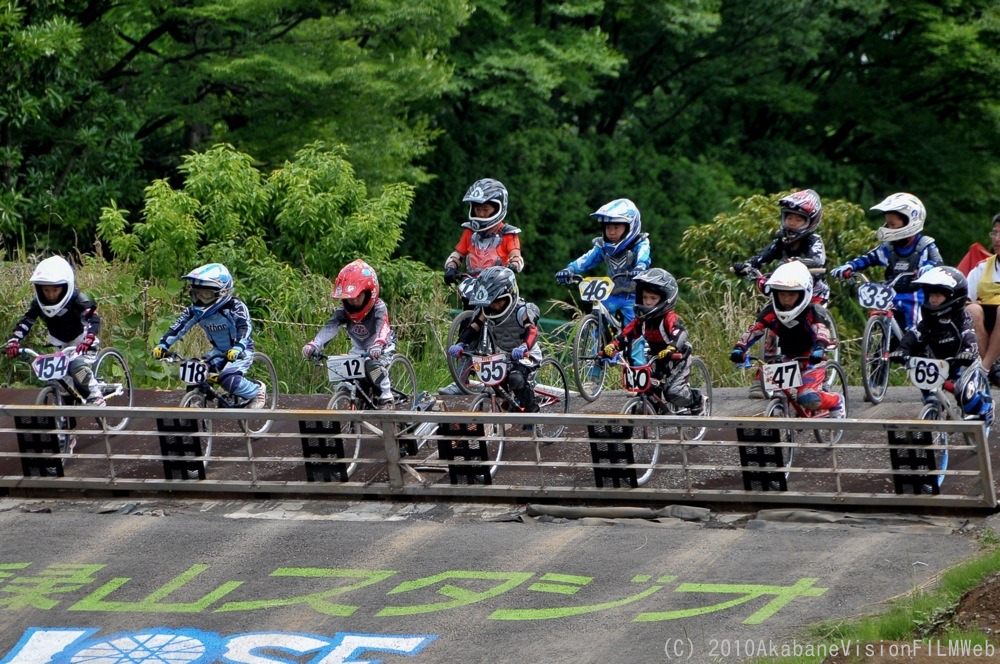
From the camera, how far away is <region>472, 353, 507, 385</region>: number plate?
11.8 meters

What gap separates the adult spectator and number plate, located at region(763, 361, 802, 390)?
2.56 metres

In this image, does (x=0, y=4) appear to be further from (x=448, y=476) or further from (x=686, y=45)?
(x=686, y=45)

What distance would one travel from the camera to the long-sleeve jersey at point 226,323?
1291cm

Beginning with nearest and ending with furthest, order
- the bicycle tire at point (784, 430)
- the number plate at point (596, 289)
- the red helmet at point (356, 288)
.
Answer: the bicycle tire at point (784, 430) → the red helmet at point (356, 288) → the number plate at point (596, 289)

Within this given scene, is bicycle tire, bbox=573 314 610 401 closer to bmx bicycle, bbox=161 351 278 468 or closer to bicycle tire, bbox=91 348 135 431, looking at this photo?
bmx bicycle, bbox=161 351 278 468

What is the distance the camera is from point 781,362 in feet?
37.2

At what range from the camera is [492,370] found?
38.8 ft

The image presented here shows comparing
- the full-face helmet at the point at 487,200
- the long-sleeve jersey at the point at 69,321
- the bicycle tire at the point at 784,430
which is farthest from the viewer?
the full-face helmet at the point at 487,200

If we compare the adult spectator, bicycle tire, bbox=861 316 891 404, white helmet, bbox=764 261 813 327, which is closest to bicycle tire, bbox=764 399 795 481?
white helmet, bbox=764 261 813 327

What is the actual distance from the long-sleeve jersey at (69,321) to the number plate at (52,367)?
32 centimetres

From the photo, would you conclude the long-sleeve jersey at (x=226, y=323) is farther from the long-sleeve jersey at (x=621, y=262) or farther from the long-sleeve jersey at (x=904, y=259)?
the long-sleeve jersey at (x=904, y=259)

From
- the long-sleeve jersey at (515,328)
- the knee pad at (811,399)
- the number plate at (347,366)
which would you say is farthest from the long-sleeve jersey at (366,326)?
the knee pad at (811,399)

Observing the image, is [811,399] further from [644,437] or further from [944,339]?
[644,437]

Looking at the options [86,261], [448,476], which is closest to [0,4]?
[86,261]
